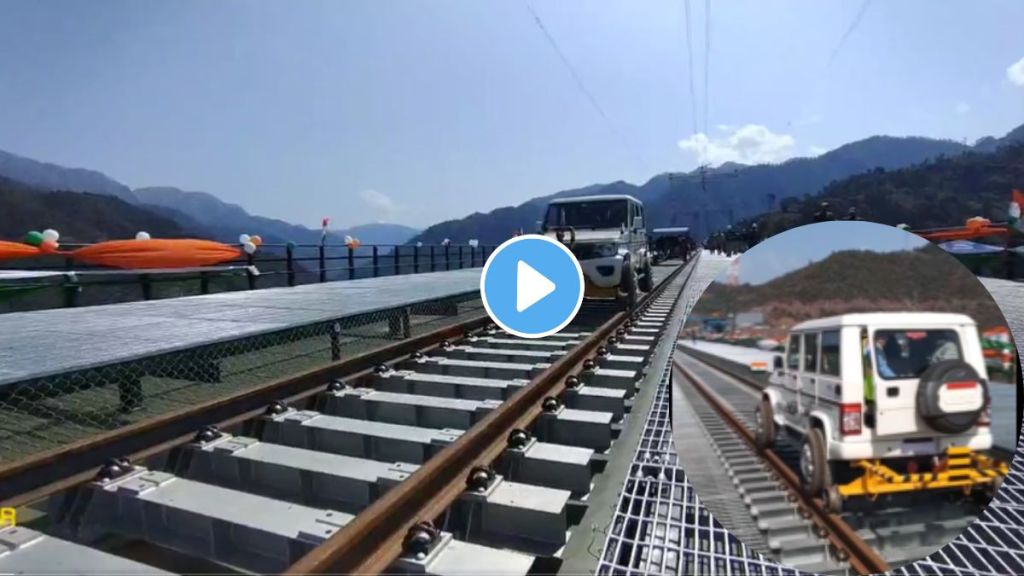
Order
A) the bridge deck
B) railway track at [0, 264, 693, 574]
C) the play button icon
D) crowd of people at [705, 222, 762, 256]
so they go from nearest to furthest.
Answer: crowd of people at [705, 222, 762, 256] < railway track at [0, 264, 693, 574] < the bridge deck < the play button icon

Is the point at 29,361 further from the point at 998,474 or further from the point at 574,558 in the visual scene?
the point at 998,474

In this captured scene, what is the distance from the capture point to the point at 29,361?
3816 millimetres

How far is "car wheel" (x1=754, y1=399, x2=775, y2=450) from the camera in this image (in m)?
0.98

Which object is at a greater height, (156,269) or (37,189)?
(37,189)

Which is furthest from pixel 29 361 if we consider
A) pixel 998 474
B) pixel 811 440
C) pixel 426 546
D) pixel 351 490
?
pixel 998 474

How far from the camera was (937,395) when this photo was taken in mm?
810

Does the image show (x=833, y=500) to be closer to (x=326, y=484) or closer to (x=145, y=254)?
(x=326, y=484)

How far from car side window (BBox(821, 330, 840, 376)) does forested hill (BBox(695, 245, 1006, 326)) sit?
5 centimetres

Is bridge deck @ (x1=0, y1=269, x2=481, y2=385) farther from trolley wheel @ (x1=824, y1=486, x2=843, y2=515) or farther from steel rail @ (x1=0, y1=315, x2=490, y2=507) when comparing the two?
trolley wheel @ (x1=824, y1=486, x2=843, y2=515)

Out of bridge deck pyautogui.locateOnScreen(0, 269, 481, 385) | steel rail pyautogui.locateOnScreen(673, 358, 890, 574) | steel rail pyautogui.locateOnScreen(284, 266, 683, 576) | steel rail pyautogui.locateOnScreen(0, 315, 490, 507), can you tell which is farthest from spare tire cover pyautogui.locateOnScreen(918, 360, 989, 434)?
bridge deck pyautogui.locateOnScreen(0, 269, 481, 385)

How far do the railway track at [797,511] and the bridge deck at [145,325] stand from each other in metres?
3.89

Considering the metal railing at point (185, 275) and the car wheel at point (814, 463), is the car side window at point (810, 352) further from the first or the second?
the metal railing at point (185, 275)

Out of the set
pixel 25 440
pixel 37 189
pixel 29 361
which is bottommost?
pixel 25 440

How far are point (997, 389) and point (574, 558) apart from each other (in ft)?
5.35
